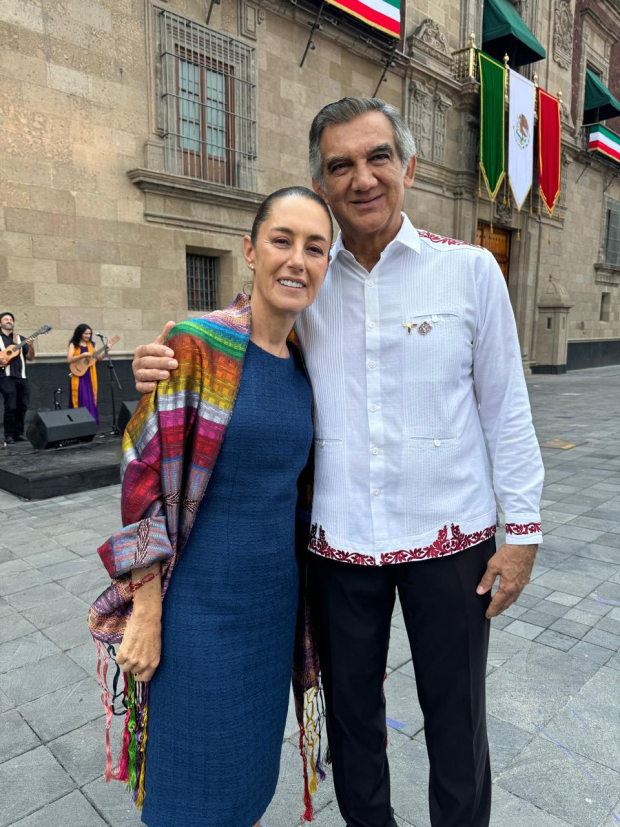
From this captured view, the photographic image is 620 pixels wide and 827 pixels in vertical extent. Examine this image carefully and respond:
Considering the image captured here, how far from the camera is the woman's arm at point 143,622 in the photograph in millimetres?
1348

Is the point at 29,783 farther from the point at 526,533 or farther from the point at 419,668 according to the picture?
the point at 526,533

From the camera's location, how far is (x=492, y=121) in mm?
15672

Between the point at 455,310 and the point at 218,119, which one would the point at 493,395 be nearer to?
the point at 455,310

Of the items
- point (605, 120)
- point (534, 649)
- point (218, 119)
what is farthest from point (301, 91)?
point (605, 120)

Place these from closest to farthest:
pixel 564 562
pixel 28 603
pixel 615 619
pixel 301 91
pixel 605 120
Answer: pixel 615 619, pixel 28 603, pixel 564 562, pixel 301 91, pixel 605 120

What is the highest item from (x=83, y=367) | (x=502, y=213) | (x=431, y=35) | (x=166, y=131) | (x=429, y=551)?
(x=431, y=35)

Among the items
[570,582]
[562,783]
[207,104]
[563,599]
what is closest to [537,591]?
[563,599]

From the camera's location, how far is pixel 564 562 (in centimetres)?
419

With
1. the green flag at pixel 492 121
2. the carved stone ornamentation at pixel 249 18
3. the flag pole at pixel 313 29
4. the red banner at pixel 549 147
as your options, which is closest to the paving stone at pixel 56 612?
the carved stone ornamentation at pixel 249 18

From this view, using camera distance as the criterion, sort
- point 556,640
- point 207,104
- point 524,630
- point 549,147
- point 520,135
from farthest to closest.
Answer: point 549,147 < point 520,135 < point 207,104 < point 524,630 < point 556,640

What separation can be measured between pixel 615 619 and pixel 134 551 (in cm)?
307

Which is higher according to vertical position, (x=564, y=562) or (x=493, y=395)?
(x=493, y=395)

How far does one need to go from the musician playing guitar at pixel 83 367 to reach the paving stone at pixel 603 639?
6756 mm

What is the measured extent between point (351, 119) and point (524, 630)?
2813mm
